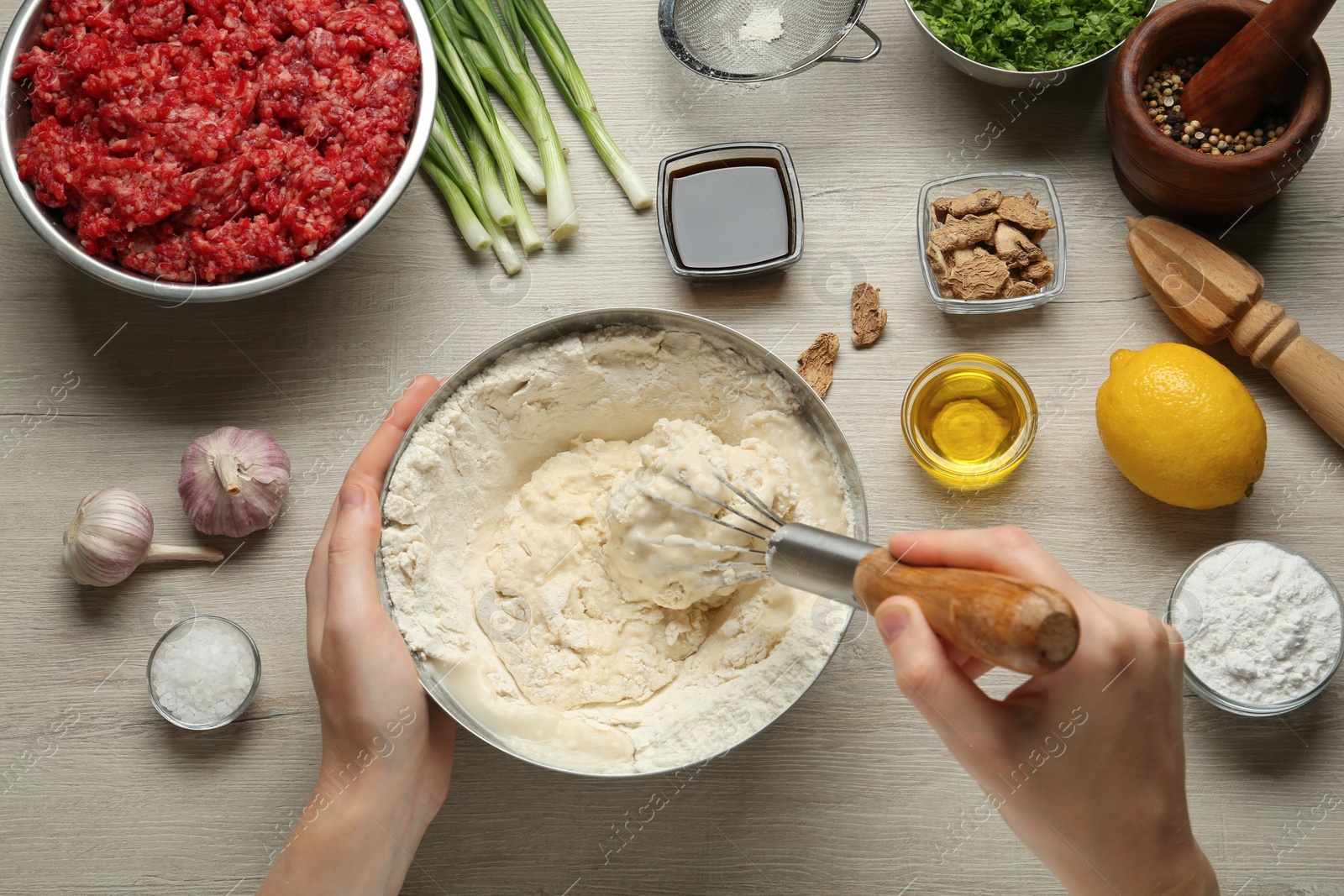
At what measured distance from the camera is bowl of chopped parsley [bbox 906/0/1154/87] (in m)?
1.50

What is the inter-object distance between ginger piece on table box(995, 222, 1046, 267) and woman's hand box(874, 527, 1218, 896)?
2.03ft

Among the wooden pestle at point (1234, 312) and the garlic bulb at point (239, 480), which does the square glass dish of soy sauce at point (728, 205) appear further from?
the garlic bulb at point (239, 480)

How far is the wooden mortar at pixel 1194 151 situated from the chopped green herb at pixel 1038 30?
0.08 metres

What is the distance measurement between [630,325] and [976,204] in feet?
2.04

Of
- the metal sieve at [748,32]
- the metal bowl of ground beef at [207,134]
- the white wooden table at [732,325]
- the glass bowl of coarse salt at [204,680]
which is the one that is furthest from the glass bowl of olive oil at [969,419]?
the glass bowl of coarse salt at [204,680]

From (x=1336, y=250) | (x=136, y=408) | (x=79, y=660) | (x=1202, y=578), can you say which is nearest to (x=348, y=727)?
(x=79, y=660)

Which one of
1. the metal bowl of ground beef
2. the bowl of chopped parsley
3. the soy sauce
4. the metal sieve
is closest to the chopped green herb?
the bowl of chopped parsley

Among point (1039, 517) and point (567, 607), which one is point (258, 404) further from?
point (1039, 517)

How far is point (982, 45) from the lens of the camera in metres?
1.52

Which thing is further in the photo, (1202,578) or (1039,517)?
(1039,517)

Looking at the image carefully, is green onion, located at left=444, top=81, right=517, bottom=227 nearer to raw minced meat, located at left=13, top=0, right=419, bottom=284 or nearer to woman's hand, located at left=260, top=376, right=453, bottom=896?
raw minced meat, located at left=13, top=0, right=419, bottom=284

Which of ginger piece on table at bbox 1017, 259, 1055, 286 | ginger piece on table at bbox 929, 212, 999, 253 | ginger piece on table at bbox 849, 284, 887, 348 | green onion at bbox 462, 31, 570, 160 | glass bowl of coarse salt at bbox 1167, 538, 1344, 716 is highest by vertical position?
green onion at bbox 462, 31, 570, 160

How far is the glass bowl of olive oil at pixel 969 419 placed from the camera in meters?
1.48

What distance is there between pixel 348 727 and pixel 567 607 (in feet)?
1.15
